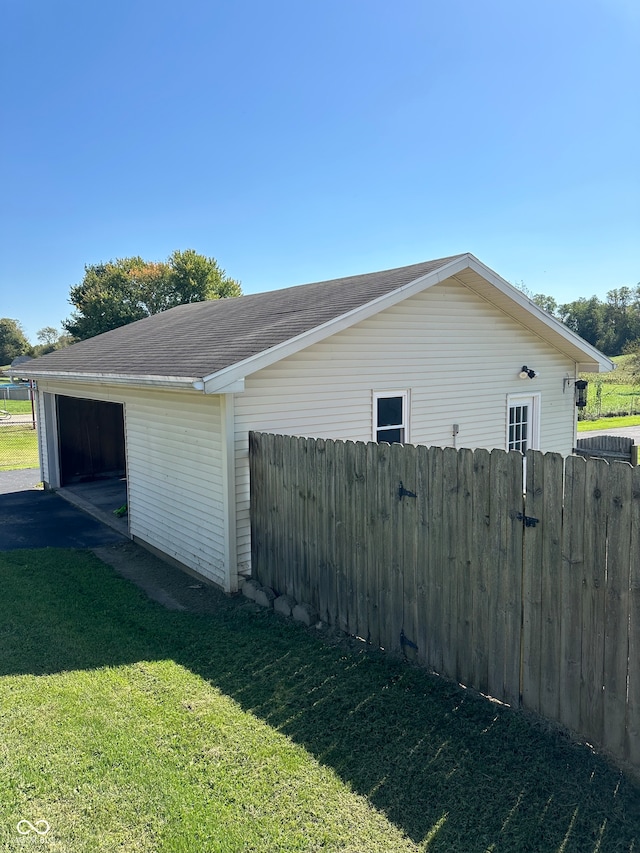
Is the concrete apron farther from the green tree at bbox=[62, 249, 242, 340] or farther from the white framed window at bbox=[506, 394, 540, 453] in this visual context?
the green tree at bbox=[62, 249, 242, 340]

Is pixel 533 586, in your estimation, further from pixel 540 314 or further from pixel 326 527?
pixel 540 314

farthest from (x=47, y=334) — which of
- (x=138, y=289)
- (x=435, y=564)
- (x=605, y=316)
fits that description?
(x=435, y=564)

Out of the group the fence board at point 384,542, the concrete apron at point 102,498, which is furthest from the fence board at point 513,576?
the concrete apron at point 102,498

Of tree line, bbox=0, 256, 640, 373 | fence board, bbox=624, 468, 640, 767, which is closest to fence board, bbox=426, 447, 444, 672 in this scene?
fence board, bbox=624, 468, 640, 767

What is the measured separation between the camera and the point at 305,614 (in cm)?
601

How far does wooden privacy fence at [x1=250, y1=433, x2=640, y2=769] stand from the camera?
350 centimetres

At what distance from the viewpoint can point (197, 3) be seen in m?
11.3

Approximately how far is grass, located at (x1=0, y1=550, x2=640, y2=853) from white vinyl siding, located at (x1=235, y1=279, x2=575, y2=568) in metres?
2.39

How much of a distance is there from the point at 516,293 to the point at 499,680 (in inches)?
277

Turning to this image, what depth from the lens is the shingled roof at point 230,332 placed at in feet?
23.5

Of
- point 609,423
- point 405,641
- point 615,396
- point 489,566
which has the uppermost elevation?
point 489,566

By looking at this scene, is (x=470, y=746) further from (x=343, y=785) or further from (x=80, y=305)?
(x=80, y=305)

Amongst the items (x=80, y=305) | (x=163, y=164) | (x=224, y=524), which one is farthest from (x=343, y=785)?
(x=80, y=305)

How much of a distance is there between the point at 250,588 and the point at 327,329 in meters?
3.34
